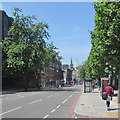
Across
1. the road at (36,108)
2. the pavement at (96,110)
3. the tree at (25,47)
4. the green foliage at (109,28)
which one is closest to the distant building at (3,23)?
the tree at (25,47)

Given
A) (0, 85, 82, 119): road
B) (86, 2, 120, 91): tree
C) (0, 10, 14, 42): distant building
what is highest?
(0, 10, 14, 42): distant building

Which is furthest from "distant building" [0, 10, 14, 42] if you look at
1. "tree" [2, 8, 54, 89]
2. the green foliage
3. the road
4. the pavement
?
the pavement

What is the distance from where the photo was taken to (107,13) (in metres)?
14.9

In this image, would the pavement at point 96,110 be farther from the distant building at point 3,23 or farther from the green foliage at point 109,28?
the distant building at point 3,23

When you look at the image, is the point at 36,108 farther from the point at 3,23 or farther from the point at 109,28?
the point at 3,23

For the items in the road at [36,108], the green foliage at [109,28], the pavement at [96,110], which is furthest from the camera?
the green foliage at [109,28]

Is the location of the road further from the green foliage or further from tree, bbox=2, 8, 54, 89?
tree, bbox=2, 8, 54, 89

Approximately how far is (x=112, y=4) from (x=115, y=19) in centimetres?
124

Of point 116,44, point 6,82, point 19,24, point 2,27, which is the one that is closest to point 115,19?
point 116,44

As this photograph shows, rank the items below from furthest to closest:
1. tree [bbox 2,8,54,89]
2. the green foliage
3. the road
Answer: tree [bbox 2,8,54,89]
the green foliage
the road

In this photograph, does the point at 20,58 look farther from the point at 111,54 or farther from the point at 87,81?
the point at 111,54

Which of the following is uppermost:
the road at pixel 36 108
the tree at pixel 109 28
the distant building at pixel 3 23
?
the distant building at pixel 3 23

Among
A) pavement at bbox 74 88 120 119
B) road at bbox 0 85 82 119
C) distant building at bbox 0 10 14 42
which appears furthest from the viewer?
distant building at bbox 0 10 14 42

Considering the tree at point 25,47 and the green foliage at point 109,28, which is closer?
the green foliage at point 109,28
